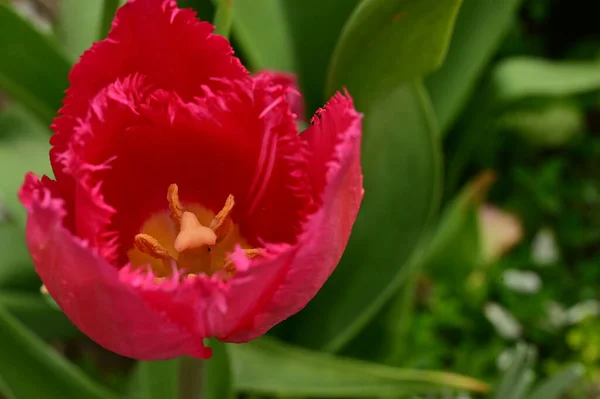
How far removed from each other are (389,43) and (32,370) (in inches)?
11.0

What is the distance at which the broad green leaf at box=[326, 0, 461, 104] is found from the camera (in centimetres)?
28

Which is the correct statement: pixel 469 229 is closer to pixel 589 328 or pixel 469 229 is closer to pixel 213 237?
pixel 589 328

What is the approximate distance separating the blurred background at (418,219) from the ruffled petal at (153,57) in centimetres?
9

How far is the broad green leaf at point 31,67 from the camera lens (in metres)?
0.43

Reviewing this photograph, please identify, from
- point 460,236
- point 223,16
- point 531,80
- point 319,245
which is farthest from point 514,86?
point 319,245

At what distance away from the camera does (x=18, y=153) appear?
516mm

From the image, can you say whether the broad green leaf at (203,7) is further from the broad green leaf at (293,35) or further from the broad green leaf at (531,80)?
the broad green leaf at (531,80)

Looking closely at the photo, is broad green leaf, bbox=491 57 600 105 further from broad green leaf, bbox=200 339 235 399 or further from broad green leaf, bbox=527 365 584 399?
broad green leaf, bbox=200 339 235 399

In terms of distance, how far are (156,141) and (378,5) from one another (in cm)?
11

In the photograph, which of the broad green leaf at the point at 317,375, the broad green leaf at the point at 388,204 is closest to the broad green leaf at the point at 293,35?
the broad green leaf at the point at 388,204

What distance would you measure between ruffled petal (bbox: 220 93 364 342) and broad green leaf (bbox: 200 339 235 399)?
0.50ft

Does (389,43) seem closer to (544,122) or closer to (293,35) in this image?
(293,35)

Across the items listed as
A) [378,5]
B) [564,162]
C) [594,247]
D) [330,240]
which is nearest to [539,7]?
[564,162]

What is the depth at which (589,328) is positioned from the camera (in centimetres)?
71
